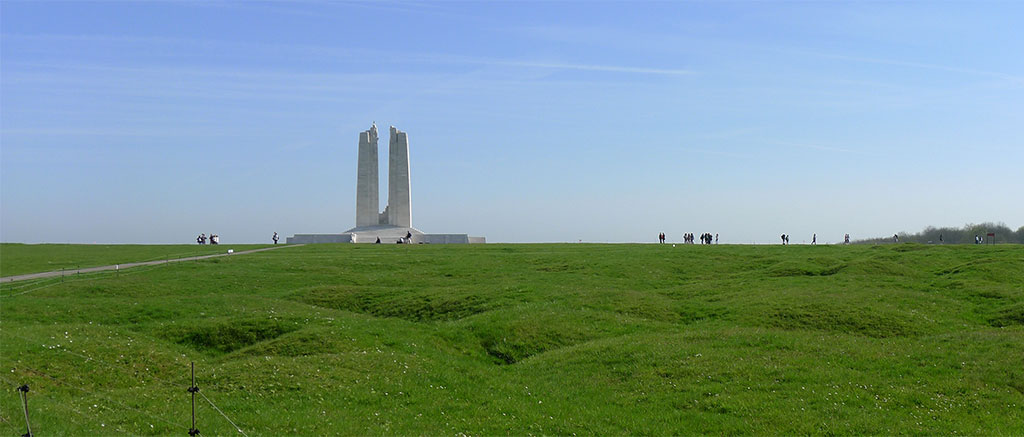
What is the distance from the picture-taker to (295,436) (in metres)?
16.6

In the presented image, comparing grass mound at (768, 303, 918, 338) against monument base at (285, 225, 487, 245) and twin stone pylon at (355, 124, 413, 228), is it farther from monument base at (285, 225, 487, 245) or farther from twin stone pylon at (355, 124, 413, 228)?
twin stone pylon at (355, 124, 413, 228)

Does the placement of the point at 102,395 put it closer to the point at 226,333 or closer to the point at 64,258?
the point at 226,333

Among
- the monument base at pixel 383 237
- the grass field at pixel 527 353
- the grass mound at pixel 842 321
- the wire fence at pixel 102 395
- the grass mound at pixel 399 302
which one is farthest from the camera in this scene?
the monument base at pixel 383 237

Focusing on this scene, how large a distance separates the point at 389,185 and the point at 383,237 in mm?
9888

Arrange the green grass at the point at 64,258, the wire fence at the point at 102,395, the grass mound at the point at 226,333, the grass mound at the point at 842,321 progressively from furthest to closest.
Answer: the green grass at the point at 64,258, the grass mound at the point at 842,321, the grass mound at the point at 226,333, the wire fence at the point at 102,395

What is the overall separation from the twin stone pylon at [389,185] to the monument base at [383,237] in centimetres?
159

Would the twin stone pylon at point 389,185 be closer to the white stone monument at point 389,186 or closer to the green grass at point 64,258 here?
the white stone monument at point 389,186

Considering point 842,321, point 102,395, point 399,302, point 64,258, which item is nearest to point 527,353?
point 399,302

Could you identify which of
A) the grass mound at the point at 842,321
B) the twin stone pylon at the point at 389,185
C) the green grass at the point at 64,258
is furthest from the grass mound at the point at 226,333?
the twin stone pylon at the point at 389,185

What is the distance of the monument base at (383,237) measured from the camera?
290 feet

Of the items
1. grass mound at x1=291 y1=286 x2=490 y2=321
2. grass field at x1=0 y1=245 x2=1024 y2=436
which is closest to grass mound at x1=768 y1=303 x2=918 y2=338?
grass field at x1=0 y1=245 x2=1024 y2=436

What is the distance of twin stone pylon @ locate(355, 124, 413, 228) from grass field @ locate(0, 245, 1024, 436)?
5523 centimetres

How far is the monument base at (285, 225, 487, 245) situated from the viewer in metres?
88.5

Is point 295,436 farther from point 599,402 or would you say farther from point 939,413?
point 939,413
